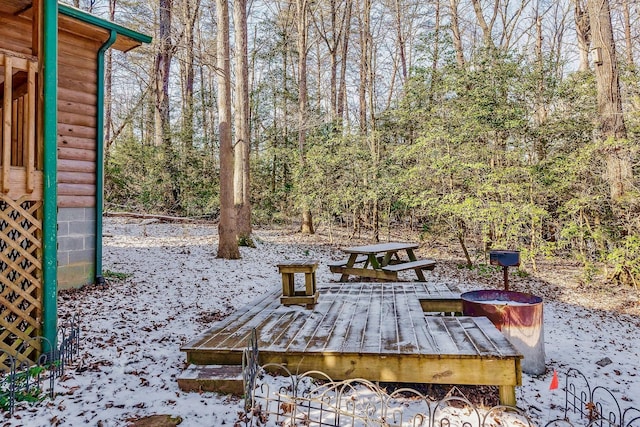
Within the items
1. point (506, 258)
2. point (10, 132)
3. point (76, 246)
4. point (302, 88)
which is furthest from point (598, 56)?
point (76, 246)

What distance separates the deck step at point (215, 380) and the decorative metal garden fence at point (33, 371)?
961 mm

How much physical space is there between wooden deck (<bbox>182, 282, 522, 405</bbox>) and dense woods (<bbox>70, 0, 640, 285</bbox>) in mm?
5109

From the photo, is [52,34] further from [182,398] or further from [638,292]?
[638,292]

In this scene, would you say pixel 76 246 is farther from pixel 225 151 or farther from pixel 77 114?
pixel 225 151

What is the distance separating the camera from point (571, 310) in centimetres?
663

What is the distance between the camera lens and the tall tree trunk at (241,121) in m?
10.4

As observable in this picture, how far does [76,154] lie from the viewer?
6.01m

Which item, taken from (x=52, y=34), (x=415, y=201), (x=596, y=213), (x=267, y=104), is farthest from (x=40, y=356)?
(x=267, y=104)

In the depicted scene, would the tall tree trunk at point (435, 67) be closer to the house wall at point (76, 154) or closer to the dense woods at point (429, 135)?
the dense woods at point (429, 135)

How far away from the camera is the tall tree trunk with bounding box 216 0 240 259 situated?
8859 mm

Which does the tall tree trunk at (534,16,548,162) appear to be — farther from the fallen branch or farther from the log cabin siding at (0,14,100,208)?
the fallen branch

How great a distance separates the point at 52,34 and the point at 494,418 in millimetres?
4936

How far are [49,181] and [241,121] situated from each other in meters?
7.52

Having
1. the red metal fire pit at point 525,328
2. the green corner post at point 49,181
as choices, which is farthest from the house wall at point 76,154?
the red metal fire pit at point 525,328
